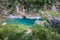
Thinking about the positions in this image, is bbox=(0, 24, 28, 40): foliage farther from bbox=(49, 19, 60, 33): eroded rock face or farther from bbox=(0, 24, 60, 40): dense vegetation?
bbox=(49, 19, 60, 33): eroded rock face

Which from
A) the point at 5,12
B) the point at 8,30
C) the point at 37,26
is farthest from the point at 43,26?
the point at 5,12

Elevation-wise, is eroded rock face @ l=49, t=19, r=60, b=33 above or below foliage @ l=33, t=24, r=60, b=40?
above

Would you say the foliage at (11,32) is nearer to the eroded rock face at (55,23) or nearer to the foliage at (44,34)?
the foliage at (44,34)

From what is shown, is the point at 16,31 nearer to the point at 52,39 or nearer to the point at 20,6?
the point at 52,39

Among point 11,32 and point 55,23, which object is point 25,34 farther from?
point 55,23

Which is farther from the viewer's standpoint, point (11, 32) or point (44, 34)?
point (11, 32)

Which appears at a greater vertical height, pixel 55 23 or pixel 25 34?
pixel 55 23

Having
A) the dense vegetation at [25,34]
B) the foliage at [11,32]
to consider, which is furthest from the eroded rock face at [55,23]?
the foliage at [11,32]

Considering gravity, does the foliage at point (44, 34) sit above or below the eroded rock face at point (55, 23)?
below

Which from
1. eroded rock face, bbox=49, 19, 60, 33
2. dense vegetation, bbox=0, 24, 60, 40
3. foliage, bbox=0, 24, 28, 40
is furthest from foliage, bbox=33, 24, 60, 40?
foliage, bbox=0, 24, 28, 40

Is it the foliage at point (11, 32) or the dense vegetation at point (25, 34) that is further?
the foliage at point (11, 32)

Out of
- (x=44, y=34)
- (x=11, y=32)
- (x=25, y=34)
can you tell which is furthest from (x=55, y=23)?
(x=11, y=32)
